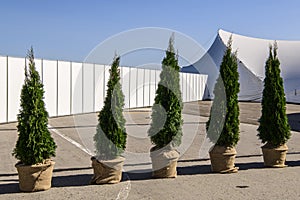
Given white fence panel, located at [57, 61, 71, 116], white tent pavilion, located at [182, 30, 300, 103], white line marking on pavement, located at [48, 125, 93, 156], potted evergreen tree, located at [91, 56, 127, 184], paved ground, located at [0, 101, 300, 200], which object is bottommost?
paved ground, located at [0, 101, 300, 200]

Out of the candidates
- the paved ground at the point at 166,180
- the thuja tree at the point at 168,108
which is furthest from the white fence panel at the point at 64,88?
the thuja tree at the point at 168,108

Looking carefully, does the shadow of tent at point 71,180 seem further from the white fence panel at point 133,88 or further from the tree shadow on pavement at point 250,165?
the white fence panel at point 133,88

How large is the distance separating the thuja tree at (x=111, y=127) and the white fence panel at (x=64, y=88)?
13.2 meters

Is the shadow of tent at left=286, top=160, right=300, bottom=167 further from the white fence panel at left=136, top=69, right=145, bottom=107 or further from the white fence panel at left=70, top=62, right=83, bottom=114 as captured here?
the white fence panel at left=136, top=69, right=145, bottom=107

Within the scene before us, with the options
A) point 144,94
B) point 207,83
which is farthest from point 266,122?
point 207,83

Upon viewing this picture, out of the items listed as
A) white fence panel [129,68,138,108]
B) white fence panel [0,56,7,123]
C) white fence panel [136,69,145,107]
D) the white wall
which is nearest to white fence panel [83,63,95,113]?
the white wall

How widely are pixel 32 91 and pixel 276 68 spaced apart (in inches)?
211

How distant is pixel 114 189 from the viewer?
6.26 meters

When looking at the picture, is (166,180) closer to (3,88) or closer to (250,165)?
(250,165)

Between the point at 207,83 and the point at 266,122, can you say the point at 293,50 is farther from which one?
the point at 266,122

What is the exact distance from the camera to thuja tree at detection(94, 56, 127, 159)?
257 inches

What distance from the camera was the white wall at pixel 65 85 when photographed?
1586cm

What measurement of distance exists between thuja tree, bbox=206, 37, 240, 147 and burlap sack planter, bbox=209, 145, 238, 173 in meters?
0.13

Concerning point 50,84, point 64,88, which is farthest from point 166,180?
point 64,88
